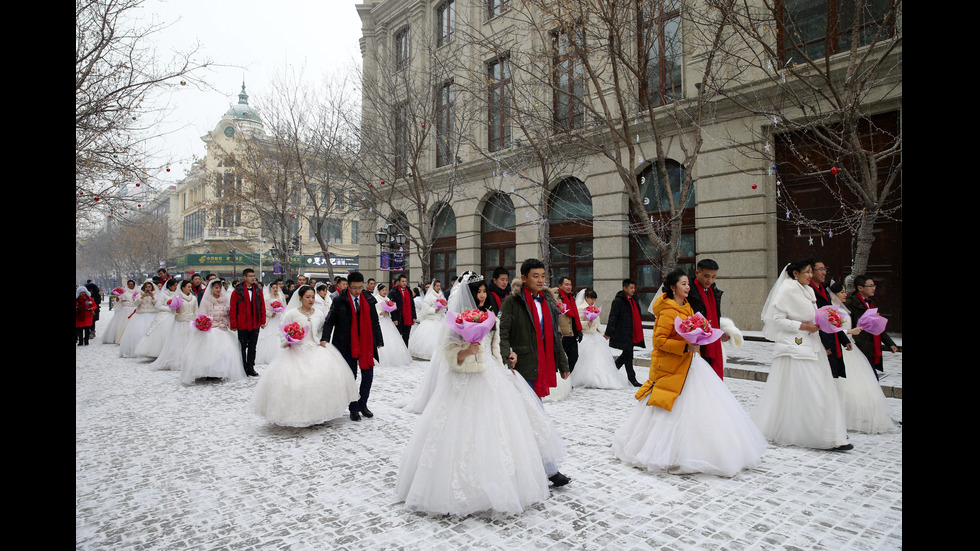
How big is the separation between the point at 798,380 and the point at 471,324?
157 inches

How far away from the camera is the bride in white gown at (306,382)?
6676 millimetres

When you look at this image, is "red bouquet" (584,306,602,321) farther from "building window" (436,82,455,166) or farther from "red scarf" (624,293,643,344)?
"building window" (436,82,455,166)

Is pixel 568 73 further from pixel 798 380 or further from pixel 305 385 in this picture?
pixel 305 385

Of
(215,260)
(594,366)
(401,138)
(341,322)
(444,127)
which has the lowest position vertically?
(594,366)

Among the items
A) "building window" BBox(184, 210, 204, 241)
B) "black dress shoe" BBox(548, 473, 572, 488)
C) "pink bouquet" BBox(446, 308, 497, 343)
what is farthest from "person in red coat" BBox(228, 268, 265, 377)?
"building window" BBox(184, 210, 204, 241)

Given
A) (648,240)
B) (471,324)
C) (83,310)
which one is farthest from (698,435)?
(83,310)

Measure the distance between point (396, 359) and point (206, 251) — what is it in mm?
52648

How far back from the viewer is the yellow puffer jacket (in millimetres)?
5191

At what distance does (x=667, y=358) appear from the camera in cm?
536

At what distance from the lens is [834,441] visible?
5516mm

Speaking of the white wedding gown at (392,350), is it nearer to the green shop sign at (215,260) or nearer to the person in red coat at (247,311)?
the person in red coat at (247,311)

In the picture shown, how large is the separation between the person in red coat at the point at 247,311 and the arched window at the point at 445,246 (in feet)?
45.8

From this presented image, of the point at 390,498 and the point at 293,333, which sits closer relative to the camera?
the point at 390,498
